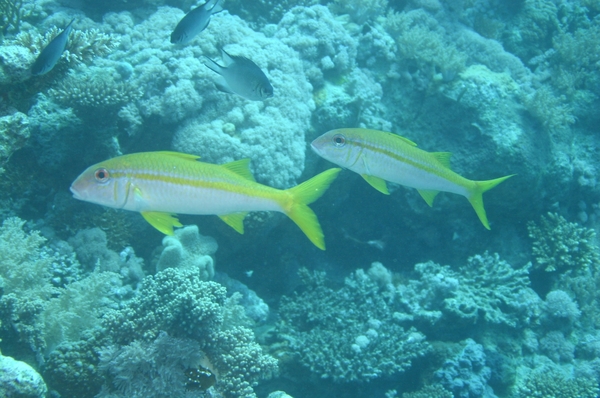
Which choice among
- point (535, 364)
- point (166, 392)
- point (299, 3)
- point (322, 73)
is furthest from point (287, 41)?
point (535, 364)

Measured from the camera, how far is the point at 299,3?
818cm

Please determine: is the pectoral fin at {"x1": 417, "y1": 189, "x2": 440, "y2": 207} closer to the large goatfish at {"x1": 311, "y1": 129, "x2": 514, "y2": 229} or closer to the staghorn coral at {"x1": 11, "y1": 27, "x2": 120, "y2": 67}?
the large goatfish at {"x1": 311, "y1": 129, "x2": 514, "y2": 229}

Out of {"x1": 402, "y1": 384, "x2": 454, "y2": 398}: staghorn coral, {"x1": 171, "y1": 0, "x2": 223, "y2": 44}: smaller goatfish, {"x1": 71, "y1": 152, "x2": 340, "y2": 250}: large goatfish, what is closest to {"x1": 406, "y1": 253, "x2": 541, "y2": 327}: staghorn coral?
{"x1": 402, "y1": 384, "x2": 454, "y2": 398}: staghorn coral

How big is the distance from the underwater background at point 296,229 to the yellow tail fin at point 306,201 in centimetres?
139

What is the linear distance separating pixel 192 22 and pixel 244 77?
905 millimetres

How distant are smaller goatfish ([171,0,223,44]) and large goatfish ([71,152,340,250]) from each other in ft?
6.29

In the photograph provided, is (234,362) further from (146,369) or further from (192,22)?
(192,22)

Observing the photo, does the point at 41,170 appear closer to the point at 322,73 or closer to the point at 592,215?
the point at 322,73

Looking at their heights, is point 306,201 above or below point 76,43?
below

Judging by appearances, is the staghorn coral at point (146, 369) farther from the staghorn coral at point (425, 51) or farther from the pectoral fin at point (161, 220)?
the staghorn coral at point (425, 51)

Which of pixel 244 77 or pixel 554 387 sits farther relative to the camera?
pixel 554 387

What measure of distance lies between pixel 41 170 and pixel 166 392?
3.62 m

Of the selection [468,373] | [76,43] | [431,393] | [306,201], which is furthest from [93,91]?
[468,373]

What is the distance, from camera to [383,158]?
13.0 ft
